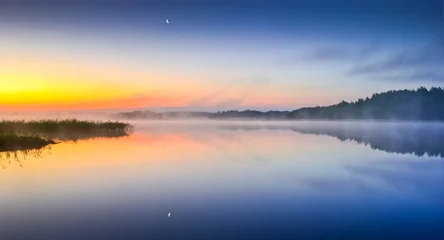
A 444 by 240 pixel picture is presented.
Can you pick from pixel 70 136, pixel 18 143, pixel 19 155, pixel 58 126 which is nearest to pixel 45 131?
pixel 58 126

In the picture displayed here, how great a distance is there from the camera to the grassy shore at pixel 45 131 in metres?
12.9

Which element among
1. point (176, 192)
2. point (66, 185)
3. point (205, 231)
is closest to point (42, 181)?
point (66, 185)

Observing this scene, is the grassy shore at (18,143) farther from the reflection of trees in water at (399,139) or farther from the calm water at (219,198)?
the reflection of trees in water at (399,139)

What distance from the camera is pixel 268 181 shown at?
7.70 metres

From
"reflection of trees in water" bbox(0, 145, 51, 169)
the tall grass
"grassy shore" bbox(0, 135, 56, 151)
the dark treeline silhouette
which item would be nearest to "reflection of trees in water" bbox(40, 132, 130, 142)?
the tall grass

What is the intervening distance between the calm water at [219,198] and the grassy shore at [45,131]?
2.36m

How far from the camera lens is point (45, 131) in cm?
2034

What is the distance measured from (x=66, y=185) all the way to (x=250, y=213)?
381 cm

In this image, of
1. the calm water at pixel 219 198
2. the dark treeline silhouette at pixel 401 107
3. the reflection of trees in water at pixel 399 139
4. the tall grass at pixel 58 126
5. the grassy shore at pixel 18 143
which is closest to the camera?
the calm water at pixel 219 198

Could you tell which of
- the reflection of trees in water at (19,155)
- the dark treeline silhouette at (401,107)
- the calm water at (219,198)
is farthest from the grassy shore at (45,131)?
the dark treeline silhouette at (401,107)

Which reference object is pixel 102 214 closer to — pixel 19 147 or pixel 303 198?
pixel 303 198

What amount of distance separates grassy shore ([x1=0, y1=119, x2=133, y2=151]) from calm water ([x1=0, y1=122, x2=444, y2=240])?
7.73 ft

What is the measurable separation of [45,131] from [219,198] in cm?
1706

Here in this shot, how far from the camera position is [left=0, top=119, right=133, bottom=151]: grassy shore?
12.9m
